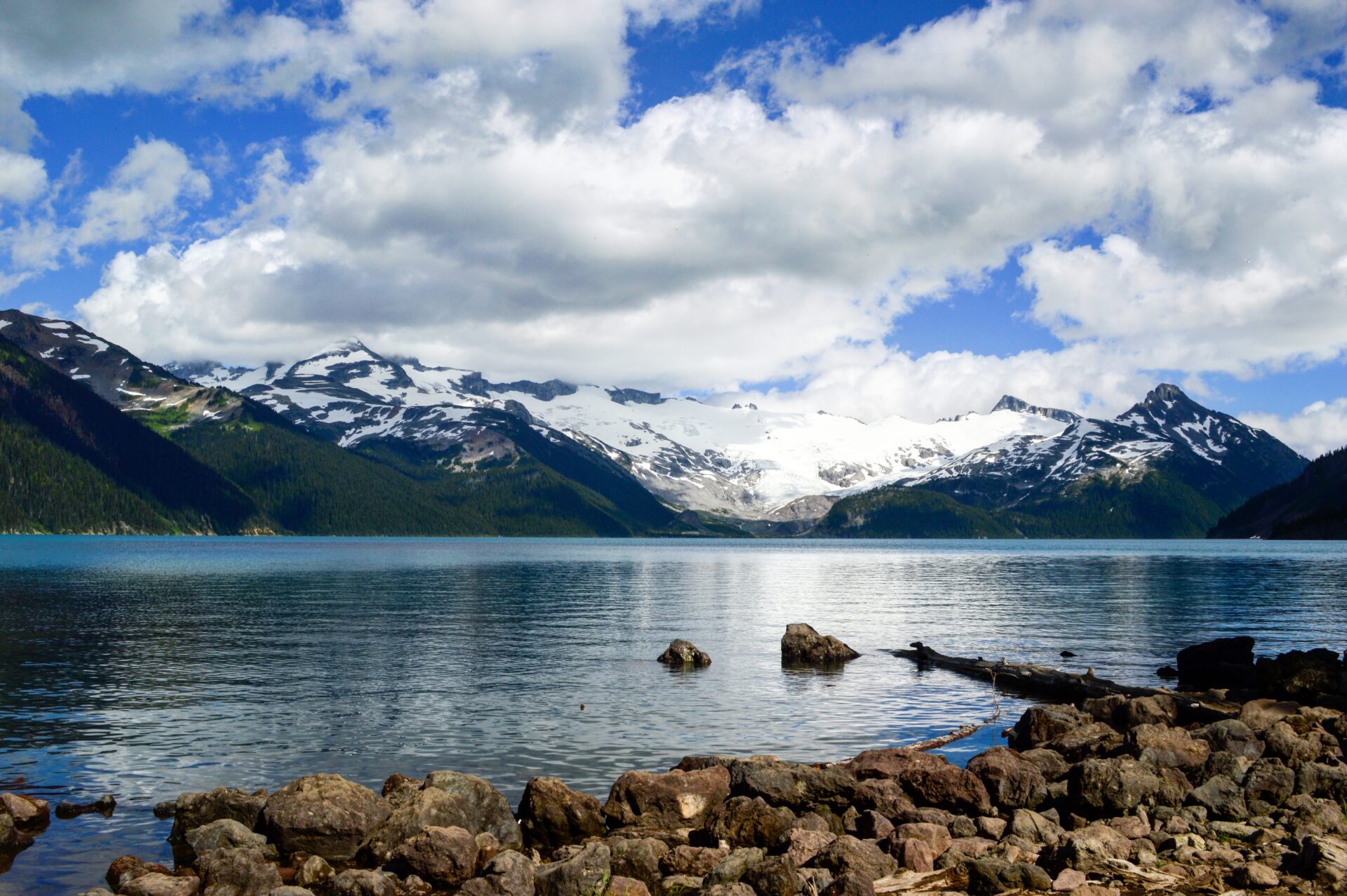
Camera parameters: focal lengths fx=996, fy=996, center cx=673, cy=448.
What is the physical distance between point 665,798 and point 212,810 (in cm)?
1232

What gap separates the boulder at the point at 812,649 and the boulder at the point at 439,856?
135ft

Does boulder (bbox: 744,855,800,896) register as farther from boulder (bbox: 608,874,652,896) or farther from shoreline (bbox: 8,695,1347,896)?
boulder (bbox: 608,874,652,896)

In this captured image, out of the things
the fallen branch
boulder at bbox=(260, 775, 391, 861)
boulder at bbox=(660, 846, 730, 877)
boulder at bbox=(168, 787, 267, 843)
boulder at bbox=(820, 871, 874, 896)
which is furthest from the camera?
the fallen branch

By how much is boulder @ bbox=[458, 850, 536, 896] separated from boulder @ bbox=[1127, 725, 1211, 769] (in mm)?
18645

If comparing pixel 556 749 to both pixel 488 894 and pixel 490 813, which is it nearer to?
pixel 490 813

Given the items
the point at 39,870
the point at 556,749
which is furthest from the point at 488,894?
the point at 556,749

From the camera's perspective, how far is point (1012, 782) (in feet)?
93.2

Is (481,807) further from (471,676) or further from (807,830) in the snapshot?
(471,676)

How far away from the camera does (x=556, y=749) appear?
124 feet

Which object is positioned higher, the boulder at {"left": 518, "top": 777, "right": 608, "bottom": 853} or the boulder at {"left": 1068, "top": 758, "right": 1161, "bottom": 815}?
the boulder at {"left": 1068, "top": 758, "right": 1161, "bottom": 815}

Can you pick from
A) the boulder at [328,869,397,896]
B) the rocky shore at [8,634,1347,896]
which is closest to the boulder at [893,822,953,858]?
the rocky shore at [8,634,1347,896]

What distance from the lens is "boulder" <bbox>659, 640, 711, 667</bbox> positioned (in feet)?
201

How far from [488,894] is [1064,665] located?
4930 cm

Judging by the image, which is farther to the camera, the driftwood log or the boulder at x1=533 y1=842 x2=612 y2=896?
the driftwood log
